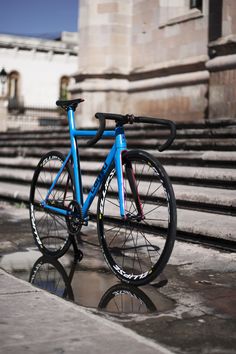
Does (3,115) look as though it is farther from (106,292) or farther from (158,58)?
(106,292)

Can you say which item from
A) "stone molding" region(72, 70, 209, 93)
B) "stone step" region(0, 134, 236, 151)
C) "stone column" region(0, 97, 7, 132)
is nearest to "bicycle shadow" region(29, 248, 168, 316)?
"stone step" region(0, 134, 236, 151)

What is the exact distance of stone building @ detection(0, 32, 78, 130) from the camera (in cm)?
4938

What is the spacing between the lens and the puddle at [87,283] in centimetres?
338

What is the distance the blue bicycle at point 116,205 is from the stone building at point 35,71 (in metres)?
43.6

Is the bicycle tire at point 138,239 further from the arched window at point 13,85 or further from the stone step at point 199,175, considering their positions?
the arched window at point 13,85

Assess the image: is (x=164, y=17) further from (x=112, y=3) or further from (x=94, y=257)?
(x=94, y=257)

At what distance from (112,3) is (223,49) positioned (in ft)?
13.0

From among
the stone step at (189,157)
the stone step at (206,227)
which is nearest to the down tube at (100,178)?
the stone step at (206,227)

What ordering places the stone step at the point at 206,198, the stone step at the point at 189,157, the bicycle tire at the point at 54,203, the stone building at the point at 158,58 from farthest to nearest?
1. the stone building at the point at 158,58
2. the stone step at the point at 189,157
3. the stone step at the point at 206,198
4. the bicycle tire at the point at 54,203

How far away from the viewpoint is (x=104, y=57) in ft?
41.8

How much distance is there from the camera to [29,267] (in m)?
4.39

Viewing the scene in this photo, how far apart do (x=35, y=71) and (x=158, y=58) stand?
134 ft

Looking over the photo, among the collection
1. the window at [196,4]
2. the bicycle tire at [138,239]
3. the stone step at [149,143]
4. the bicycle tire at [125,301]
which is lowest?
the bicycle tire at [125,301]

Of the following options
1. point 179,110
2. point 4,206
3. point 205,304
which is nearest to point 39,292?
point 205,304
